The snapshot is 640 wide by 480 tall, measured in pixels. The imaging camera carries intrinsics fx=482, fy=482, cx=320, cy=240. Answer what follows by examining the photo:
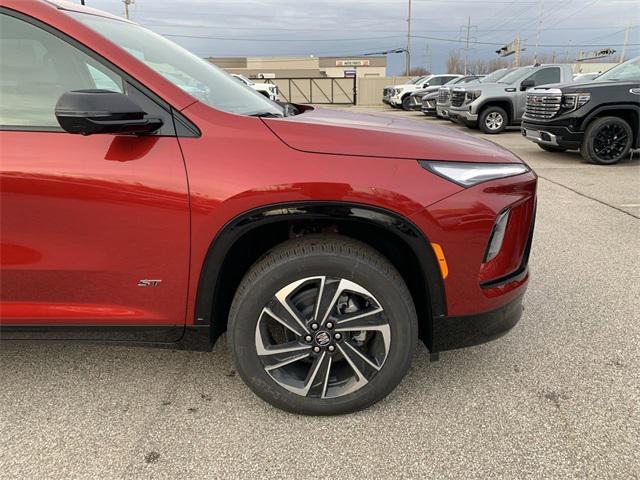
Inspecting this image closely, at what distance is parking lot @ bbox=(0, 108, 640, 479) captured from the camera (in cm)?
200

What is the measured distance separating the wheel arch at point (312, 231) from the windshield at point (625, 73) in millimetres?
8455

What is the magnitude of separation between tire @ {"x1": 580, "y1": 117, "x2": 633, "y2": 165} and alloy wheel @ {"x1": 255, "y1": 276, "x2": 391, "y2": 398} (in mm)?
8152

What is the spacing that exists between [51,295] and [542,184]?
7096 mm

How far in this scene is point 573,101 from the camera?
8461mm

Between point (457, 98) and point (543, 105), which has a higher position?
point (457, 98)

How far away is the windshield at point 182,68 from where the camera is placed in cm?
219

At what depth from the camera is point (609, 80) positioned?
8.73m

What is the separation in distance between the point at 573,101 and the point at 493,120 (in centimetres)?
559

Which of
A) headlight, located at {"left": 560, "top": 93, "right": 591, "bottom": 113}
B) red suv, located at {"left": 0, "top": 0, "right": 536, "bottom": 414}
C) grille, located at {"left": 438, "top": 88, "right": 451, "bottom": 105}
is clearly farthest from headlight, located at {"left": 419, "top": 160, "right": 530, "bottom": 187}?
grille, located at {"left": 438, "top": 88, "right": 451, "bottom": 105}

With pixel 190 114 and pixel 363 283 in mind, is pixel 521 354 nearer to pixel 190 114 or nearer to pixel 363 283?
pixel 363 283

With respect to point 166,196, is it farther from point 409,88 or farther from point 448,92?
point 409,88

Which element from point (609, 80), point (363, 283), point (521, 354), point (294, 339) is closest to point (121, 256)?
point (294, 339)

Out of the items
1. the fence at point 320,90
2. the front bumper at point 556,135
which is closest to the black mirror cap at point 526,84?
the front bumper at point 556,135

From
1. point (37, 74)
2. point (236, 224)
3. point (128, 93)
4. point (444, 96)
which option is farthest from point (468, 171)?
point (444, 96)
